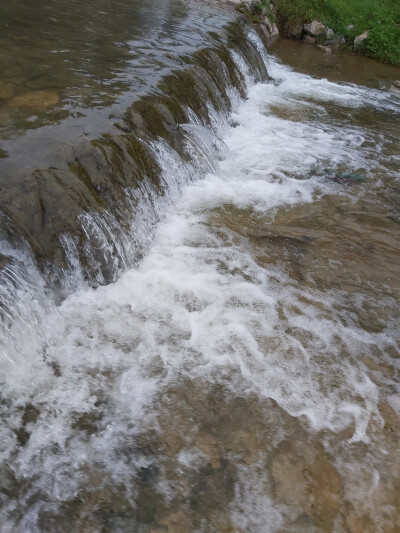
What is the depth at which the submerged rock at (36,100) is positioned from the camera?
4.43m

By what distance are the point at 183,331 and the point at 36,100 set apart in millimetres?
2890

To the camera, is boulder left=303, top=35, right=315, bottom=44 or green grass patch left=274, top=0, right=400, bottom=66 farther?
boulder left=303, top=35, right=315, bottom=44

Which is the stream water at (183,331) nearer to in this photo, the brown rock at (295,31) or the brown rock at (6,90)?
the brown rock at (6,90)

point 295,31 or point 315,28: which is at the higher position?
point 315,28

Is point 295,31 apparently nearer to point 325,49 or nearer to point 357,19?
point 325,49

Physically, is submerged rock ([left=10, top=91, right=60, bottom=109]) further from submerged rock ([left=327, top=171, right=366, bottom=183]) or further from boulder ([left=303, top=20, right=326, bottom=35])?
boulder ([left=303, top=20, right=326, bottom=35])

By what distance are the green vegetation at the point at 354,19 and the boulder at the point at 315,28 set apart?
323mm

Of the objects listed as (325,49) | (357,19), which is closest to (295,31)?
(325,49)

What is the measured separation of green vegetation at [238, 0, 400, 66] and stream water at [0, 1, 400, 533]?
10.3 metres

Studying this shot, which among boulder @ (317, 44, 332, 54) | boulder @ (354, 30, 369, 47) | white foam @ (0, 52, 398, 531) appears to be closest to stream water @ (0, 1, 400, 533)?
white foam @ (0, 52, 398, 531)

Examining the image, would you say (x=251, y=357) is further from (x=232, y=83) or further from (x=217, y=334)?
(x=232, y=83)

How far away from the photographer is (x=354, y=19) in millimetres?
15578

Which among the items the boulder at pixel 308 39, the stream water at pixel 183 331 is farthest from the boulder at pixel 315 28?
the stream water at pixel 183 331

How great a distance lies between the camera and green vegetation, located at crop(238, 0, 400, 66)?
567 inches
